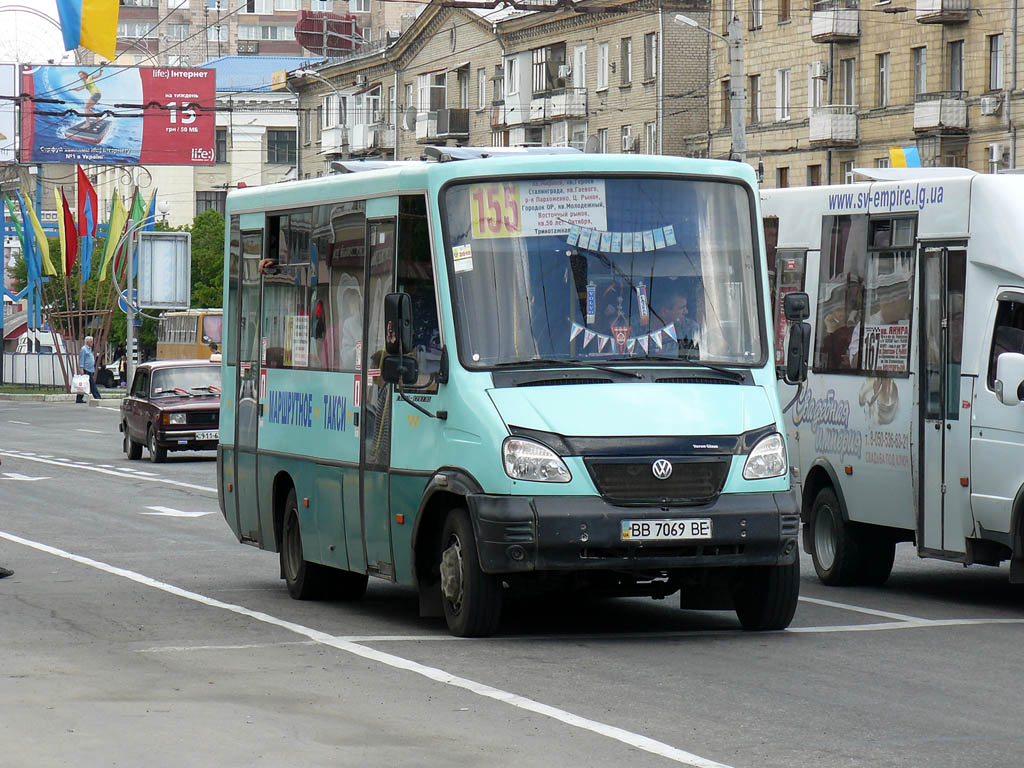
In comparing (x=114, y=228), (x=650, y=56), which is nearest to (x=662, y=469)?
(x=114, y=228)

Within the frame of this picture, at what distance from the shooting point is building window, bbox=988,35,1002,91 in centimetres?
5447

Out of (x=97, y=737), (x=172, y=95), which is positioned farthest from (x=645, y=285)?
(x=172, y=95)

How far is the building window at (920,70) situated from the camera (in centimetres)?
5772

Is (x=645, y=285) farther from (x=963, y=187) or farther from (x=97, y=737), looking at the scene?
(x=97, y=737)

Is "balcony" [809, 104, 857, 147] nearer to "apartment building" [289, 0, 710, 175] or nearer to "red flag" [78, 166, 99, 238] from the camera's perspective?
"apartment building" [289, 0, 710, 175]

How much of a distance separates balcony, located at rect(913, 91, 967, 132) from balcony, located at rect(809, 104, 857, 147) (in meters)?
4.37

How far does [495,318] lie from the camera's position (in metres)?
11.3

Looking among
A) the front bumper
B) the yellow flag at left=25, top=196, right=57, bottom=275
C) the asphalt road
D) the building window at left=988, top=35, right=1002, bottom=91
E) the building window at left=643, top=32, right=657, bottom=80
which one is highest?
the building window at left=643, top=32, right=657, bottom=80

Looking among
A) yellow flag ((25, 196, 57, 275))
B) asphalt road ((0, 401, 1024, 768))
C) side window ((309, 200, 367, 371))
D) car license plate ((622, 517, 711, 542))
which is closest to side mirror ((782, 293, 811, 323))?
car license plate ((622, 517, 711, 542))

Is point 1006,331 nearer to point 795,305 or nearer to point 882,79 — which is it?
point 795,305

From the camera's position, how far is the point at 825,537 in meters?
15.1

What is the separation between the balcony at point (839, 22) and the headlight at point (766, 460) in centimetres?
5094

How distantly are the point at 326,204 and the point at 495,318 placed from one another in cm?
219

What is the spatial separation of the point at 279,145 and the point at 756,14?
70.8 m
